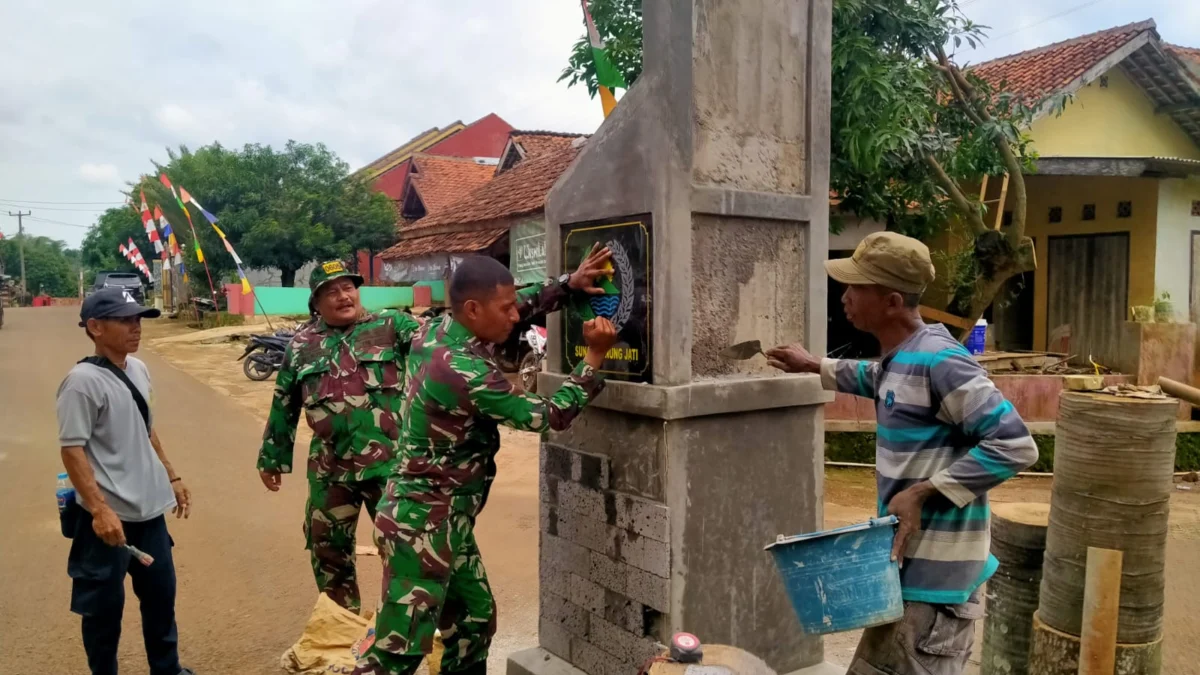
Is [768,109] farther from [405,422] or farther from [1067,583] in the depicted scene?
[1067,583]

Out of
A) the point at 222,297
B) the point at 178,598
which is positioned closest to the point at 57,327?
the point at 222,297

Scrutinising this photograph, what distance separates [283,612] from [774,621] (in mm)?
3006

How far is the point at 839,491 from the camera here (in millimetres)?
7688

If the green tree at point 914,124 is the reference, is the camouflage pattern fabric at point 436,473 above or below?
below

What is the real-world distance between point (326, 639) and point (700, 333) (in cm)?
229

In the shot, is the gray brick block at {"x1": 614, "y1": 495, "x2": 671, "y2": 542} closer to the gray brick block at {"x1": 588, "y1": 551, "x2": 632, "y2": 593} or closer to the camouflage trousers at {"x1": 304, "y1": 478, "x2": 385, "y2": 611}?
the gray brick block at {"x1": 588, "y1": 551, "x2": 632, "y2": 593}

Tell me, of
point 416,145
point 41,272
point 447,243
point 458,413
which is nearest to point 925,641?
point 458,413

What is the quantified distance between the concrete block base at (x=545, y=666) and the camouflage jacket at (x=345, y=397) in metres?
1.01

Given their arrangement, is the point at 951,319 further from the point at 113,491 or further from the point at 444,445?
the point at 113,491

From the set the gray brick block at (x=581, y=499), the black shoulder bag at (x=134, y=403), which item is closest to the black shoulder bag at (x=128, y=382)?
the black shoulder bag at (x=134, y=403)

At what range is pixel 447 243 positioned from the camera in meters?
14.9

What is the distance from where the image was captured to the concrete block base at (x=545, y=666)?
3.27 meters

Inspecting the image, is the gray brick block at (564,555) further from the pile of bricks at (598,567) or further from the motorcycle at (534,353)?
the motorcycle at (534,353)

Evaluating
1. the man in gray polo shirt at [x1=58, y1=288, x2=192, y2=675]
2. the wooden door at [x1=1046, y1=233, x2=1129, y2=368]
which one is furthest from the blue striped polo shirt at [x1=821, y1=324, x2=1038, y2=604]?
the wooden door at [x1=1046, y1=233, x2=1129, y2=368]
